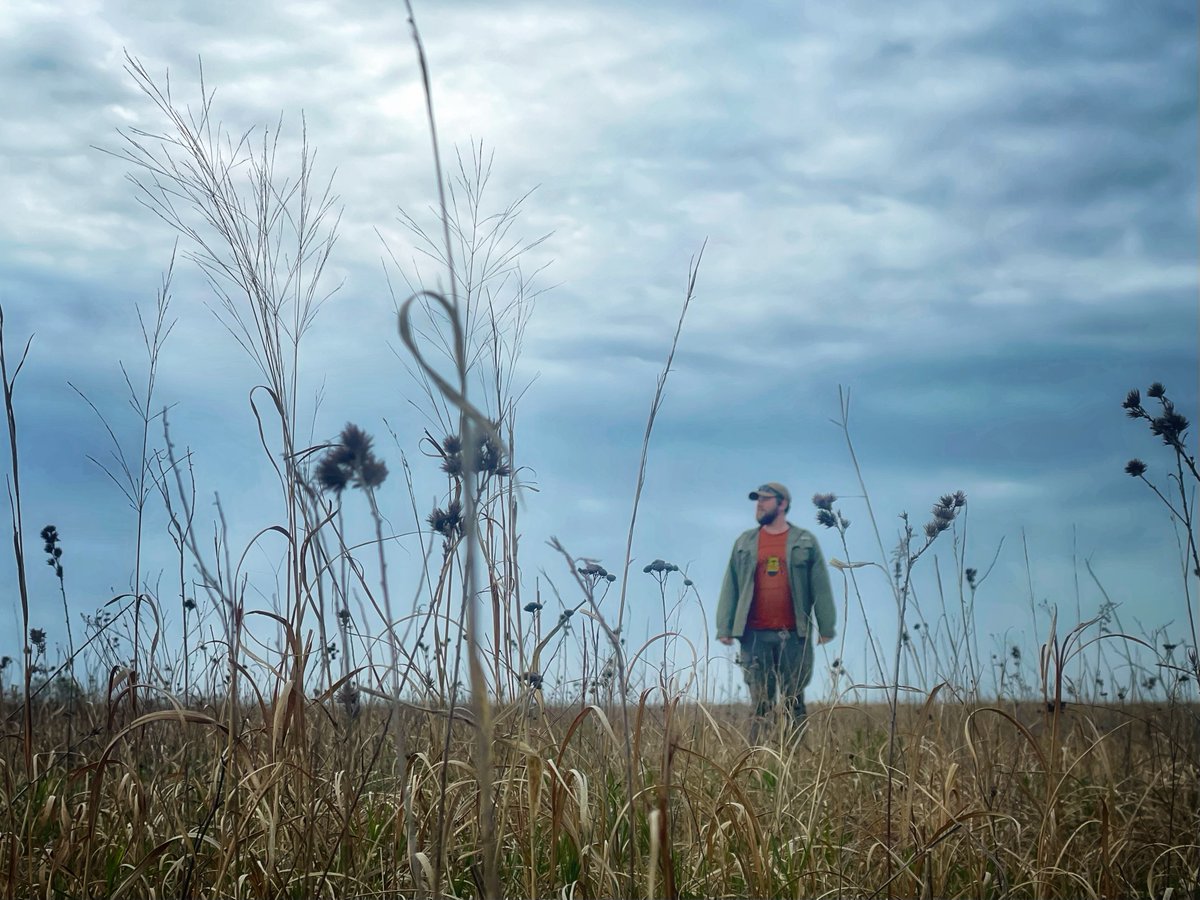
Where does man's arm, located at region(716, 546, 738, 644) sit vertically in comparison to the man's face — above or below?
below

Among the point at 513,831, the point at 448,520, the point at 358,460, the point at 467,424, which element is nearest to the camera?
the point at 467,424

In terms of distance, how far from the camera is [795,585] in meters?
7.12

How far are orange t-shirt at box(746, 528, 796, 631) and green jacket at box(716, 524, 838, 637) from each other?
5 cm

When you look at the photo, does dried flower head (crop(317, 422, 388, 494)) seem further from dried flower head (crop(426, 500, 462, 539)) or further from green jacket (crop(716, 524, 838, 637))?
green jacket (crop(716, 524, 838, 637))

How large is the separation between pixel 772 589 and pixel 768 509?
609 millimetres

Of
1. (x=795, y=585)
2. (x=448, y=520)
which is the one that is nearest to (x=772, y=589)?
(x=795, y=585)

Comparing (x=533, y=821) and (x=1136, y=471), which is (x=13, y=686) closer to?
(x=533, y=821)

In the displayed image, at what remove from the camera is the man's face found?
7355 mm

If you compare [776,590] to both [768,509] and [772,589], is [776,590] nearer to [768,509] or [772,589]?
[772,589]

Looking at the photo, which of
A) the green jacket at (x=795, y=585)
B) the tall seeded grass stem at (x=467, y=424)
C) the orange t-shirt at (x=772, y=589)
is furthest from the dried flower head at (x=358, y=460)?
the orange t-shirt at (x=772, y=589)

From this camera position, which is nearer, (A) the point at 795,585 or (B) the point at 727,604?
(A) the point at 795,585

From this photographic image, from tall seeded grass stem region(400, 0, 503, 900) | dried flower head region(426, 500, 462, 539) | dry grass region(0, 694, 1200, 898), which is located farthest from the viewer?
dry grass region(0, 694, 1200, 898)

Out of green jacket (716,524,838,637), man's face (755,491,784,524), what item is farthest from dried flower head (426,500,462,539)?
man's face (755,491,784,524)

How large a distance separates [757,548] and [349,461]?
6.59 metres
